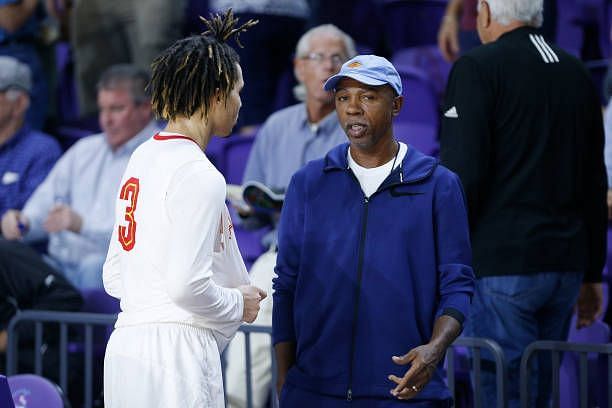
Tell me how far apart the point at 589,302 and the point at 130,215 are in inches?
81.0

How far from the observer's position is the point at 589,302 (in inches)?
168

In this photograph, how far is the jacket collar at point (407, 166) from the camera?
120 inches

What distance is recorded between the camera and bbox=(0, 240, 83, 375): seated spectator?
5.41 meters

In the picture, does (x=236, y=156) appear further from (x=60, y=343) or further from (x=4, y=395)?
(x=4, y=395)

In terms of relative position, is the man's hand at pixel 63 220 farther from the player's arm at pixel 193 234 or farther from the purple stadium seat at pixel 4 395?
the player's arm at pixel 193 234

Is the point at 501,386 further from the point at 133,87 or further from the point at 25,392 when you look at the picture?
the point at 133,87

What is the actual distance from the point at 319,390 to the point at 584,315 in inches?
62.9

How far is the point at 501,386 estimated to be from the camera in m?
4.10

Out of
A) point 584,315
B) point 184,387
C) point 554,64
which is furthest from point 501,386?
point 184,387

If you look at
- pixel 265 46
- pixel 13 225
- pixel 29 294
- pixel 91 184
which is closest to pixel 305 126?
pixel 265 46

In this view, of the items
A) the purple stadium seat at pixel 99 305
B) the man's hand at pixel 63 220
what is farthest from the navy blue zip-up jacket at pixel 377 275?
the man's hand at pixel 63 220

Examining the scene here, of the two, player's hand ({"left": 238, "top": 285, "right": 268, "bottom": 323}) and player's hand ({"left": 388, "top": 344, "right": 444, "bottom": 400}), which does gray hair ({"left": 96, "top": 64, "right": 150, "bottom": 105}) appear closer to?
player's hand ({"left": 238, "top": 285, "right": 268, "bottom": 323})

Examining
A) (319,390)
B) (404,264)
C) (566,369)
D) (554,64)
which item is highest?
(554,64)

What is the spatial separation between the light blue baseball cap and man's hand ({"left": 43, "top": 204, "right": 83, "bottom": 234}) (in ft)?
10.8
